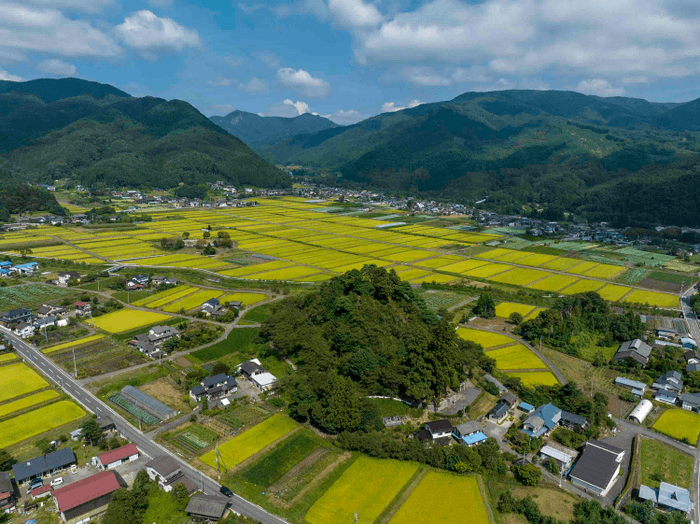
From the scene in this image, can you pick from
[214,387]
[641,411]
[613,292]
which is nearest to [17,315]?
[214,387]

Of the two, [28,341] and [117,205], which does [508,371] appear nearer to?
[28,341]

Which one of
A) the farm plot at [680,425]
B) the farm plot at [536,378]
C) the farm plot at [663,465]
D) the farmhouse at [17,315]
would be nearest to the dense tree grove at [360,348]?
the farm plot at [536,378]

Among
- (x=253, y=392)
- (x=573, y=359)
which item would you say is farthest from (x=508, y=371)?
(x=253, y=392)

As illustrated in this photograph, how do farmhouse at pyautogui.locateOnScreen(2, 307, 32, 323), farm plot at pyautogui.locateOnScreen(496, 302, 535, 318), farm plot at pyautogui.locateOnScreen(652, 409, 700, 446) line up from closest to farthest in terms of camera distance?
farm plot at pyautogui.locateOnScreen(652, 409, 700, 446)
farmhouse at pyautogui.locateOnScreen(2, 307, 32, 323)
farm plot at pyautogui.locateOnScreen(496, 302, 535, 318)

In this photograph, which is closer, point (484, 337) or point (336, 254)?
point (484, 337)

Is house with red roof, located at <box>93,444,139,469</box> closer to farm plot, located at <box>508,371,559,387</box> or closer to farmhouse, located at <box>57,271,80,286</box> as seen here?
farm plot, located at <box>508,371,559,387</box>

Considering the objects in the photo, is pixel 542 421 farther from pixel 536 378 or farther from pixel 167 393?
pixel 167 393

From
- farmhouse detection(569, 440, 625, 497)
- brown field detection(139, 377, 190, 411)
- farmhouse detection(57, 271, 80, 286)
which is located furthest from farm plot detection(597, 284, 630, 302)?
farmhouse detection(57, 271, 80, 286)
